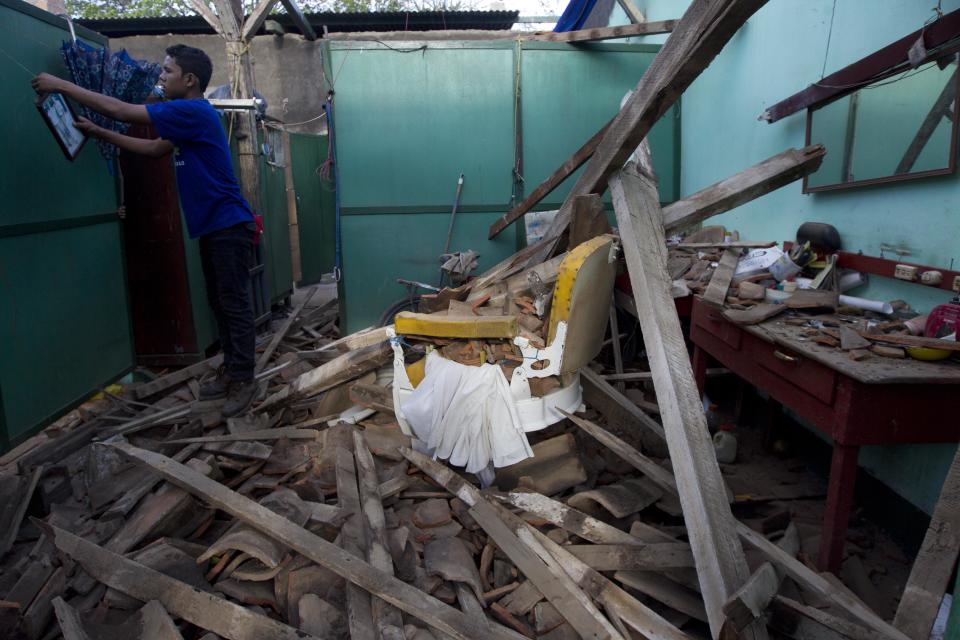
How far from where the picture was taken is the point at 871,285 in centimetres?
329

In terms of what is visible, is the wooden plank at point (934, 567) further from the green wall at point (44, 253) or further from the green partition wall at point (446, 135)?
the green partition wall at point (446, 135)

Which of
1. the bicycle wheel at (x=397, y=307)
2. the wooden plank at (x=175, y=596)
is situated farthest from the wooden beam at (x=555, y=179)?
the wooden plank at (x=175, y=596)

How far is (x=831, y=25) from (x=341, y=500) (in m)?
4.03

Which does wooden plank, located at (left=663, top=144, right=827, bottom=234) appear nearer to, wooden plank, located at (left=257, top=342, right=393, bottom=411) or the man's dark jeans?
wooden plank, located at (left=257, top=342, right=393, bottom=411)

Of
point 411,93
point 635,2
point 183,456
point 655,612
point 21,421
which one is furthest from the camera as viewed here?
point 635,2

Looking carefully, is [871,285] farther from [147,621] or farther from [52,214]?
[52,214]

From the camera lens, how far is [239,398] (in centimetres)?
378

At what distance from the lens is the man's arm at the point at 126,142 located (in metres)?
3.53

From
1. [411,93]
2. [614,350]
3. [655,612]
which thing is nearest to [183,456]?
[655,612]

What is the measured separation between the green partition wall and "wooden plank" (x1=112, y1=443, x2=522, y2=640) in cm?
374

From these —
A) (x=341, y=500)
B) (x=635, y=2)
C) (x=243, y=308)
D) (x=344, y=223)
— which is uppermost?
(x=635, y=2)

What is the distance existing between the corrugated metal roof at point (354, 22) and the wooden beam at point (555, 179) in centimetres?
592

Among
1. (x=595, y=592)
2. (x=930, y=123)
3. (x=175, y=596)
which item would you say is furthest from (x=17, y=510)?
(x=930, y=123)

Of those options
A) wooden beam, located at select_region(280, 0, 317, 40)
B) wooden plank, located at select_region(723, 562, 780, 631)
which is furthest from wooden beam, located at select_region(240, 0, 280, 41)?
wooden plank, located at select_region(723, 562, 780, 631)
